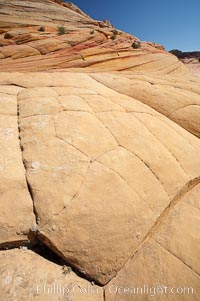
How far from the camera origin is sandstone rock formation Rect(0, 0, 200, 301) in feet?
7.84

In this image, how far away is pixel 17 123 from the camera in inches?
149

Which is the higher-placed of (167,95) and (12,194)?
(167,95)

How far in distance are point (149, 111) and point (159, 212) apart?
2803 mm

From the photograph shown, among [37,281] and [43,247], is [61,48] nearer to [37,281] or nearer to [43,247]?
[43,247]

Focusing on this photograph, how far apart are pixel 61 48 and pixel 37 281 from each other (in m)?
12.1

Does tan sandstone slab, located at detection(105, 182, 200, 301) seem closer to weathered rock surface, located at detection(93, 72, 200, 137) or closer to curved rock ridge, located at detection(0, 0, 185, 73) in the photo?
weathered rock surface, located at detection(93, 72, 200, 137)

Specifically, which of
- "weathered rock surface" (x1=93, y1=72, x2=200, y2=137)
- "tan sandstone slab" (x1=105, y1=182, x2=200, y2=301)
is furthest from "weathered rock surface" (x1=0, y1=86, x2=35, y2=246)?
"weathered rock surface" (x1=93, y1=72, x2=200, y2=137)

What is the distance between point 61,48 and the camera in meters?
11.8


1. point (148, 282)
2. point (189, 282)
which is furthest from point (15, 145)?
point (189, 282)

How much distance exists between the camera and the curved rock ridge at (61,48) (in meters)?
9.71

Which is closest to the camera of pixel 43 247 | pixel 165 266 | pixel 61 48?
pixel 43 247

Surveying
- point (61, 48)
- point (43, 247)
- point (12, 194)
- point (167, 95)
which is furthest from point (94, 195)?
point (61, 48)

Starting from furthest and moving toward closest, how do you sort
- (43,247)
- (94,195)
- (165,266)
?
(94,195)
(165,266)
(43,247)

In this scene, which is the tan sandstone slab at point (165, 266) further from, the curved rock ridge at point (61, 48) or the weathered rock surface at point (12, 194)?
the curved rock ridge at point (61, 48)
